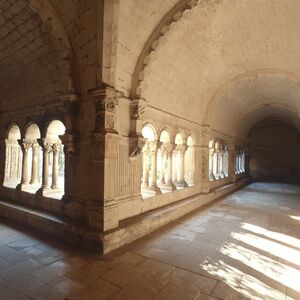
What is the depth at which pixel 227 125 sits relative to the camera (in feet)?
35.8

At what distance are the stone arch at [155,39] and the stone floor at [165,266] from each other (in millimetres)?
3059

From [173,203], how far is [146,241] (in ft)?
6.87

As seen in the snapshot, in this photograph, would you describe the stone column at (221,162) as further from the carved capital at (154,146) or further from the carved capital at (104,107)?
the carved capital at (104,107)

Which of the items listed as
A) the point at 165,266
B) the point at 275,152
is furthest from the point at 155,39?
the point at 275,152

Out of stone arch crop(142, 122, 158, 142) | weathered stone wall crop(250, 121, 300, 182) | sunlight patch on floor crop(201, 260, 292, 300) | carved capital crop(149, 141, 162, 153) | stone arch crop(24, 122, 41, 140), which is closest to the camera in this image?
sunlight patch on floor crop(201, 260, 292, 300)

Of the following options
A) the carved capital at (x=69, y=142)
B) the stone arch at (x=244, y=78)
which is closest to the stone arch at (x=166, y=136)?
the stone arch at (x=244, y=78)

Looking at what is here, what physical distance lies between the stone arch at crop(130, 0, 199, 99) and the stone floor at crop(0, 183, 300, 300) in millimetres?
3059

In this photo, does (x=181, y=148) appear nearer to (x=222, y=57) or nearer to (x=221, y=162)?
(x=222, y=57)

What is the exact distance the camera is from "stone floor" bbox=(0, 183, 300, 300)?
8.80ft

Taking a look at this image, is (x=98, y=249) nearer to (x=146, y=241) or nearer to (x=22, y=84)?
(x=146, y=241)

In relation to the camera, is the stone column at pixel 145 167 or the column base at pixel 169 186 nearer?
the stone column at pixel 145 167

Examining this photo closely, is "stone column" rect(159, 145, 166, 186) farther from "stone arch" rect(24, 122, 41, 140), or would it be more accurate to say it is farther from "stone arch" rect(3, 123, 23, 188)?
"stone arch" rect(3, 123, 23, 188)

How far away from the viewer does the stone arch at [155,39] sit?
420cm

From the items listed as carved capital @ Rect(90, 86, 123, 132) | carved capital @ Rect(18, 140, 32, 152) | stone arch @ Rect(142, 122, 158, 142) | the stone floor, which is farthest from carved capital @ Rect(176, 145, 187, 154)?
carved capital @ Rect(18, 140, 32, 152)
